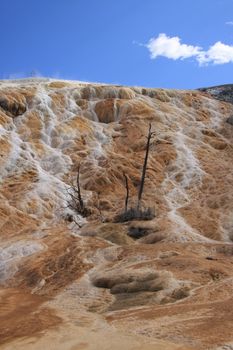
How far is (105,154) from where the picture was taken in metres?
52.8

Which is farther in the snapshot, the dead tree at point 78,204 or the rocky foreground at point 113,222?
the dead tree at point 78,204

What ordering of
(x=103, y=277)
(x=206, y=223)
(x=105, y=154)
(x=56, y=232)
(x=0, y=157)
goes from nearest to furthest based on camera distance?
(x=103, y=277)
(x=56, y=232)
(x=206, y=223)
(x=0, y=157)
(x=105, y=154)

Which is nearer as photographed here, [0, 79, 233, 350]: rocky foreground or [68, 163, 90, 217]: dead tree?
[0, 79, 233, 350]: rocky foreground

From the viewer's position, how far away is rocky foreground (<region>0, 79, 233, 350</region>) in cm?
1969

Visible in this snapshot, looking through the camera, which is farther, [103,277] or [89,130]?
[89,130]

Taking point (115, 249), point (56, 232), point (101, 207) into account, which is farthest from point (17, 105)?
point (115, 249)

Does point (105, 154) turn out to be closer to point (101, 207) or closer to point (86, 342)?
point (101, 207)

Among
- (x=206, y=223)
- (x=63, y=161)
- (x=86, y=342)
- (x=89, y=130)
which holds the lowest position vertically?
(x=86, y=342)

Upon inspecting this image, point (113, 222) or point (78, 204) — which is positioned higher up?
point (78, 204)

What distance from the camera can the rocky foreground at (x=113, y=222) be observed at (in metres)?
19.7

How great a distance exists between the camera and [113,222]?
40.0 meters

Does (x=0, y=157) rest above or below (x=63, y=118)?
below

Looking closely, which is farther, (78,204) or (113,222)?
(78,204)

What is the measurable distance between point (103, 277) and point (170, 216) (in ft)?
49.0
